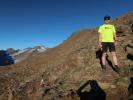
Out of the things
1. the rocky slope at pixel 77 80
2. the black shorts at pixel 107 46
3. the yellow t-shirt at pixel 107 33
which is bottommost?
the rocky slope at pixel 77 80

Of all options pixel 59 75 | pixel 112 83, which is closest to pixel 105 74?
pixel 112 83

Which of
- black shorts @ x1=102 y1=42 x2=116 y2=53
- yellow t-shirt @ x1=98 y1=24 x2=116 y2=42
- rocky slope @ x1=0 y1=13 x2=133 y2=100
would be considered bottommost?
rocky slope @ x1=0 y1=13 x2=133 y2=100

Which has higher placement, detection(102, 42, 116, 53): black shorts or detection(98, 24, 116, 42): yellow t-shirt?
detection(98, 24, 116, 42): yellow t-shirt

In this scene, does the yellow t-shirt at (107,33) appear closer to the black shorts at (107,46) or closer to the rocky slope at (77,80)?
the black shorts at (107,46)

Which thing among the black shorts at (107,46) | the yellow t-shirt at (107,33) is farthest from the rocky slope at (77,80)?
the yellow t-shirt at (107,33)

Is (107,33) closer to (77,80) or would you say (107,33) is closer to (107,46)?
(107,46)

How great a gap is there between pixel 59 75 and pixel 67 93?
1815 mm

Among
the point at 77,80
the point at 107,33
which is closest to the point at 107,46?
the point at 107,33

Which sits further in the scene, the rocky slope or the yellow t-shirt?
the yellow t-shirt

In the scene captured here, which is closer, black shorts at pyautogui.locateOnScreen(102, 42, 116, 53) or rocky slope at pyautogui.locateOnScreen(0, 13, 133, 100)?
rocky slope at pyautogui.locateOnScreen(0, 13, 133, 100)

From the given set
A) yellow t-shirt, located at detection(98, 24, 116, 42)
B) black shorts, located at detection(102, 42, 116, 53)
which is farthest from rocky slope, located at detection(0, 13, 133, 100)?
yellow t-shirt, located at detection(98, 24, 116, 42)

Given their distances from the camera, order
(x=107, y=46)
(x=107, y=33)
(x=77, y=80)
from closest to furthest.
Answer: (x=107, y=33), (x=107, y=46), (x=77, y=80)

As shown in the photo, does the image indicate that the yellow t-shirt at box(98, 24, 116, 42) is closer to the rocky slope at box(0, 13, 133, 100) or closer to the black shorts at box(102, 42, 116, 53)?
the black shorts at box(102, 42, 116, 53)

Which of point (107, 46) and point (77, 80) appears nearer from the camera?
point (107, 46)
